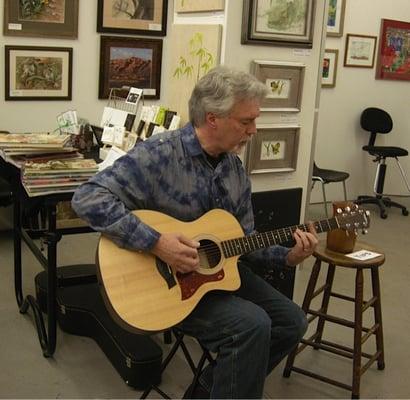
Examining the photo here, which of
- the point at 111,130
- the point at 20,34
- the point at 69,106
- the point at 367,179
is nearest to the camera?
the point at 111,130

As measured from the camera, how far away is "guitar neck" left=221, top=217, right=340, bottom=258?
1.95m

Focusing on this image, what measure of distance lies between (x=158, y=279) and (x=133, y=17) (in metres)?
3.01

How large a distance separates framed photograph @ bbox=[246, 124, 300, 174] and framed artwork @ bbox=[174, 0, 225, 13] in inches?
21.3

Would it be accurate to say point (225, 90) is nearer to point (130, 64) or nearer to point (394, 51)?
point (130, 64)

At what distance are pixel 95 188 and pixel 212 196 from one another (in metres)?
0.40

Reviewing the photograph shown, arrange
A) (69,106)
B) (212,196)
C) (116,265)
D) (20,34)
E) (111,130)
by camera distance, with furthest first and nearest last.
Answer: (69,106), (20,34), (111,130), (212,196), (116,265)

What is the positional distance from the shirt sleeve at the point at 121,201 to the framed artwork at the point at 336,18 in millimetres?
3749

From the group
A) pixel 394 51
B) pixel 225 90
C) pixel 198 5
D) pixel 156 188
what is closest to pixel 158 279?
pixel 156 188

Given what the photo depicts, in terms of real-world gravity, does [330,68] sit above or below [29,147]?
above

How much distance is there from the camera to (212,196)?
2014 mm

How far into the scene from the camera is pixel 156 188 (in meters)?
1.93

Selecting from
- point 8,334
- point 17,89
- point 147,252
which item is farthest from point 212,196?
point 17,89

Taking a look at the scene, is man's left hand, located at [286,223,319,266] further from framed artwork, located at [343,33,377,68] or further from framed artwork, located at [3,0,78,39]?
framed artwork, located at [343,33,377,68]

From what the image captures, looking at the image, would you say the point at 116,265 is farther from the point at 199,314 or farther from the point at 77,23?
the point at 77,23
